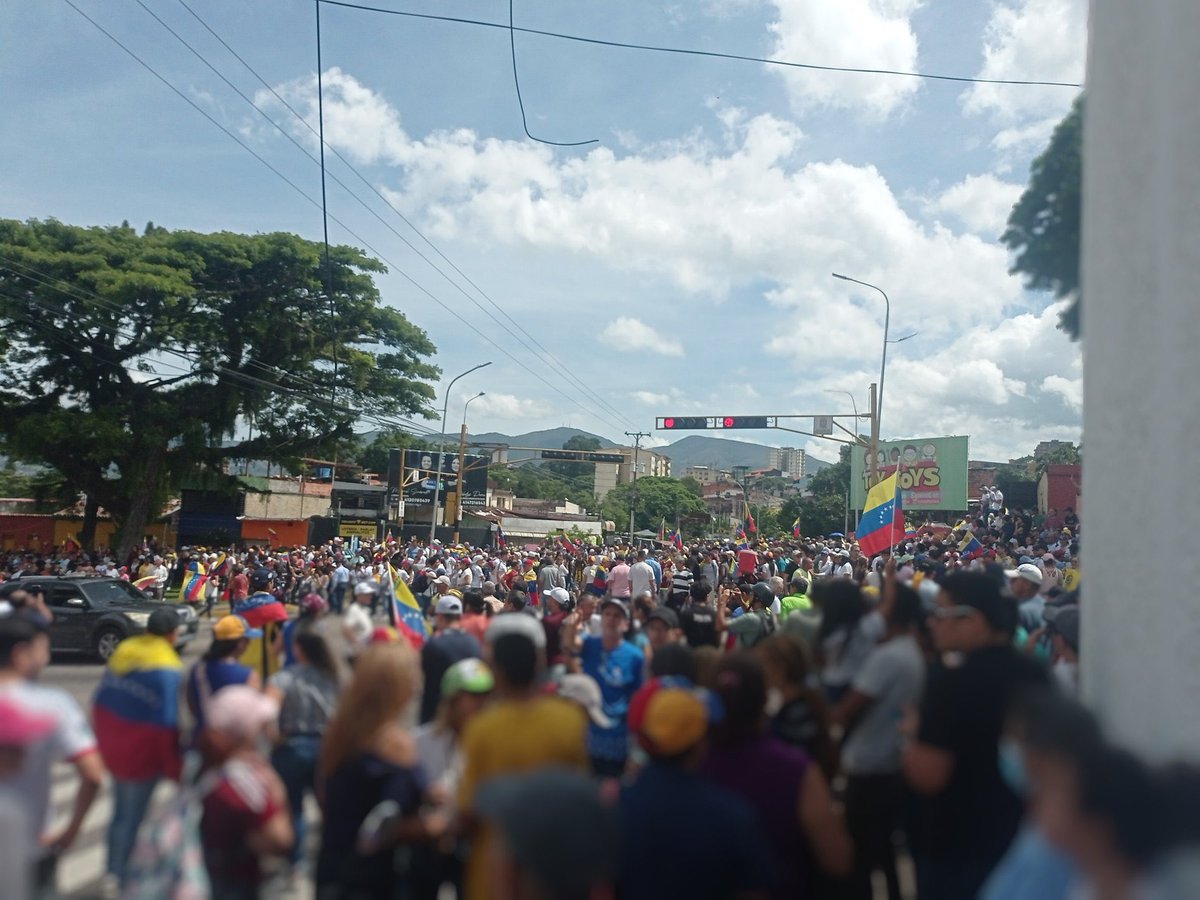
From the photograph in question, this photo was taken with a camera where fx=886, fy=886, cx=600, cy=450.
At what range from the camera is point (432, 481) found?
5300 centimetres

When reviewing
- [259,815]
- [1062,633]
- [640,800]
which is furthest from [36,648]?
[1062,633]

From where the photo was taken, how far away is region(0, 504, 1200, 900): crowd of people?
2.24 meters

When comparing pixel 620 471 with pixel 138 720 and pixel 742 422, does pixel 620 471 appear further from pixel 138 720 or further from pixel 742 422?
pixel 138 720

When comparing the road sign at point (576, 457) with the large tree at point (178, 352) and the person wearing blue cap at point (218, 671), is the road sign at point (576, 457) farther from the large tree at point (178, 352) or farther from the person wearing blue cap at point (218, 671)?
the person wearing blue cap at point (218, 671)

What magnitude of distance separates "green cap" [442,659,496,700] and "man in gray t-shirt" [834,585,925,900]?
1597 millimetres

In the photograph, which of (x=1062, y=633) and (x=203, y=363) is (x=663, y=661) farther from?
(x=203, y=363)

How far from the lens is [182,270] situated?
33594 mm

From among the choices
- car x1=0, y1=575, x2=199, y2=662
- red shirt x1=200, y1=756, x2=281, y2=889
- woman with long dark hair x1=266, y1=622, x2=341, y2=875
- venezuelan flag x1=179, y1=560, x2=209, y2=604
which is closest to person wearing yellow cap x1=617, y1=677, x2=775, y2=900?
red shirt x1=200, y1=756, x2=281, y2=889

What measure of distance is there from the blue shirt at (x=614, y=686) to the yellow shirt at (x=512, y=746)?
6.01ft

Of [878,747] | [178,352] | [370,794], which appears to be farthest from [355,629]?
[178,352]

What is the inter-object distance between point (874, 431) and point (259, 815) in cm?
2384

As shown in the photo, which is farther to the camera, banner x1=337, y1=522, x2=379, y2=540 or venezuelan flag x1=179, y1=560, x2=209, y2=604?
banner x1=337, y1=522, x2=379, y2=540

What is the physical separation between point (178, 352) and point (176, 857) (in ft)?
114

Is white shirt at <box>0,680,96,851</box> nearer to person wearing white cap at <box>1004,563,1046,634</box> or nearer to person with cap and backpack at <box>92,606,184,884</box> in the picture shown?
person with cap and backpack at <box>92,606,184,884</box>
